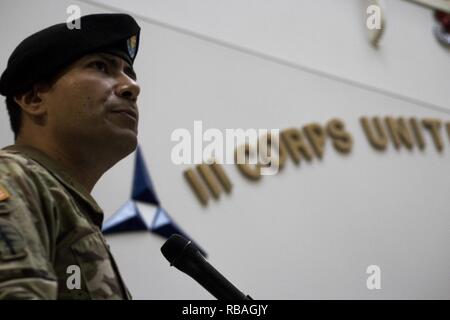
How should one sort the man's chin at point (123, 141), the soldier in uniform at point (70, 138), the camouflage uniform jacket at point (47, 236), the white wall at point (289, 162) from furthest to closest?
the white wall at point (289, 162) < the man's chin at point (123, 141) < the soldier in uniform at point (70, 138) < the camouflage uniform jacket at point (47, 236)

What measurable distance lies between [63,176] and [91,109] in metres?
0.14

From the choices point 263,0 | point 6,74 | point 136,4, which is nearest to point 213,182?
point 136,4

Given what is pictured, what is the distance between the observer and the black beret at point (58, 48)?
3.45 feet

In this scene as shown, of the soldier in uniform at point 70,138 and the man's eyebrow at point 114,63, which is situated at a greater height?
the man's eyebrow at point 114,63

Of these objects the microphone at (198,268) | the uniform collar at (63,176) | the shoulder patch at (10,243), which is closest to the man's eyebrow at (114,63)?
the uniform collar at (63,176)

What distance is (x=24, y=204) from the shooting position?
761 mm

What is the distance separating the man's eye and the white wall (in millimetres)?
1054

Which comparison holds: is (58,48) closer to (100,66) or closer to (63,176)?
(100,66)

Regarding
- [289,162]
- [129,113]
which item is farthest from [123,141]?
[289,162]

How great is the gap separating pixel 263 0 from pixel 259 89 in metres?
0.47

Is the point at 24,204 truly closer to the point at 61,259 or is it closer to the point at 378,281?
the point at 61,259

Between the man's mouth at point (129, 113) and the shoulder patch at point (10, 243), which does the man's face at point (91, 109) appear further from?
the shoulder patch at point (10, 243)

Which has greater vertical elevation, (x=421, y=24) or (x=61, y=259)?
(x=421, y=24)

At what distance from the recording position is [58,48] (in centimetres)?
105
